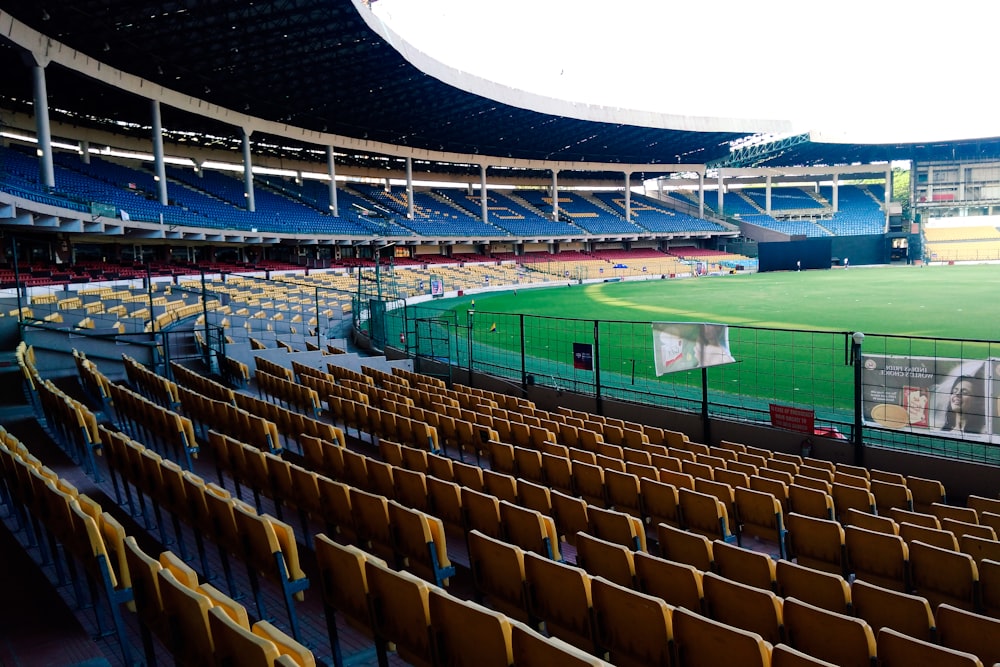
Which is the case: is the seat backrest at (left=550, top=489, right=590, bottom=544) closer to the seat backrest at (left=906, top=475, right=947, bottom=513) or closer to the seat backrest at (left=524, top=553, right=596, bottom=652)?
the seat backrest at (left=524, top=553, right=596, bottom=652)

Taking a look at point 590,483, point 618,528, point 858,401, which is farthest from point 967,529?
point 858,401

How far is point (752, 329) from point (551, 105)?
35416 millimetres

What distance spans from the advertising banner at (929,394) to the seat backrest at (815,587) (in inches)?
248

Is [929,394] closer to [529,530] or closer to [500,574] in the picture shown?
[529,530]

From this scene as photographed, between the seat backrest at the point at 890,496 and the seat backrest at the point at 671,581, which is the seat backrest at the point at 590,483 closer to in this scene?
the seat backrest at the point at 671,581

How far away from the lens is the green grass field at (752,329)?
15898 mm

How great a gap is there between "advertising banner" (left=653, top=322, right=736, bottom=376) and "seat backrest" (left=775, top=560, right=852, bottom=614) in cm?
735

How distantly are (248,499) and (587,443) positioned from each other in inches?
179

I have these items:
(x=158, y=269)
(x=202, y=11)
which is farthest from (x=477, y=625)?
(x=158, y=269)

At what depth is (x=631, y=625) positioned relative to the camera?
3666mm

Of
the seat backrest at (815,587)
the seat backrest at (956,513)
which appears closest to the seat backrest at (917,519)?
the seat backrest at (956,513)

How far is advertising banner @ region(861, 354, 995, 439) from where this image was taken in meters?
9.30

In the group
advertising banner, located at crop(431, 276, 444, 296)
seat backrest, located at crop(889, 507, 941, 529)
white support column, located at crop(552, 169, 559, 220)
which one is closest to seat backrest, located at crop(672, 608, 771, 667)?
seat backrest, located at crop(889, 507, 941, 529)

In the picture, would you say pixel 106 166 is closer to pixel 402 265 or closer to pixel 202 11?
pixel 202 11
